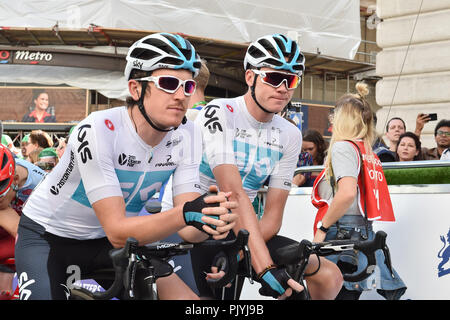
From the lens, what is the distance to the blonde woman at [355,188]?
4.31 metres

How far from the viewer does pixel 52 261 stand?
300cm

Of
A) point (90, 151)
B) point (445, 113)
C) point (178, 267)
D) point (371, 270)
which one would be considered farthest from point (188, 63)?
point (445, 113)

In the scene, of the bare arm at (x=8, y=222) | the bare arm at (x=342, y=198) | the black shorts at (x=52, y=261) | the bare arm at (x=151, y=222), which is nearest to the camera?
the bare arm at (x=151, y=222)

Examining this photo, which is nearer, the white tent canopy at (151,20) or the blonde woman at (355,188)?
the blonde woman at (355,188)

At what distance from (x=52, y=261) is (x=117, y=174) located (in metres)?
0.58

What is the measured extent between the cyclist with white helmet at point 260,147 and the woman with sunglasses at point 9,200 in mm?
1240

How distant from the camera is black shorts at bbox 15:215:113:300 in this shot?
9.67 feet

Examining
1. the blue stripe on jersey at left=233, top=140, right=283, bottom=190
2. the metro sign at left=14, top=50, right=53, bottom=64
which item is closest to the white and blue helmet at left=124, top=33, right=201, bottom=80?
the blue stripe on jersey at left=233, top=140, right=283, bottom=190

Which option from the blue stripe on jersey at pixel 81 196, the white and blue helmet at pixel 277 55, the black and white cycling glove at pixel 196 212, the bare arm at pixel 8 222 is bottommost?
the bare arm at pixel 8 222

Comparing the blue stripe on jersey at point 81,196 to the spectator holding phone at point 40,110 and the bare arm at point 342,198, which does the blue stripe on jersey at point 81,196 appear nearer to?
the bare arm at point 342,198

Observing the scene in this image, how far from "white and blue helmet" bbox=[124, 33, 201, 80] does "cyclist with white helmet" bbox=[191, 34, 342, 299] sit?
0.63 metres

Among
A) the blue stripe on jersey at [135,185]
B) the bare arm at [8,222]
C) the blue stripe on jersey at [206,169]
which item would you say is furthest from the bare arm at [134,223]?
the bare arm at [8,222]

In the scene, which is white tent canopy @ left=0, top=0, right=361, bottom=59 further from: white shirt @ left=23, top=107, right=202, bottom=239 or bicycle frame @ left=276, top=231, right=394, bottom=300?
bicycle frame @ left=276, top=231, right=394, bottom=300

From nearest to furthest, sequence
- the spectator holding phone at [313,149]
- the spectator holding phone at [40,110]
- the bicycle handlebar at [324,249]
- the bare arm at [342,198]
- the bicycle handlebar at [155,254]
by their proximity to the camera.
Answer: the bicycle handlebar at [155,254], the bicycle handlebar at [324,249], the bare arm at [342,198], the spectator holding phone at [313,149], the spectator holding phone at [40,110]
